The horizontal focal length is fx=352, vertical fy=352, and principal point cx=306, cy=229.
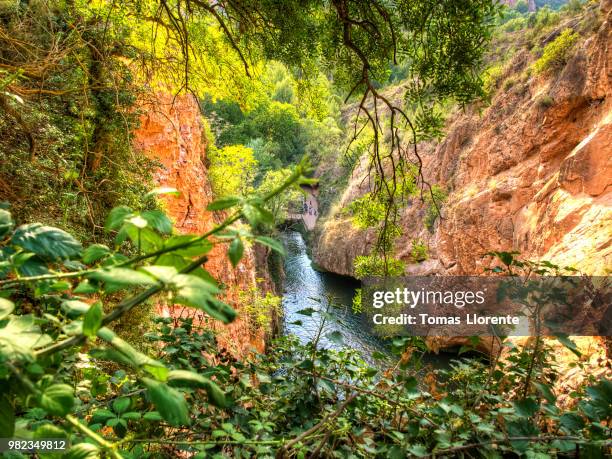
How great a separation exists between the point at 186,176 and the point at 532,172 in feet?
35.4

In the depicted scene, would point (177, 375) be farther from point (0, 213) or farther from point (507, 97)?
point (507, 97)

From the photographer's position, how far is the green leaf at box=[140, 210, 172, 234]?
2.03 feet

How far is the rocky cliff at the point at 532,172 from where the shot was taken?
8008 millimetres

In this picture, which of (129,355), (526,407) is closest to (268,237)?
(129,355)

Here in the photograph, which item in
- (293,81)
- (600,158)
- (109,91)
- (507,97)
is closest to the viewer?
(293,81)

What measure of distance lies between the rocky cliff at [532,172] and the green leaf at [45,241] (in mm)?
6375

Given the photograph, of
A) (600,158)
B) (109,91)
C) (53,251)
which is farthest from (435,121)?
(600,158)

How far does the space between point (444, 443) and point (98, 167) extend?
4899 millimetres

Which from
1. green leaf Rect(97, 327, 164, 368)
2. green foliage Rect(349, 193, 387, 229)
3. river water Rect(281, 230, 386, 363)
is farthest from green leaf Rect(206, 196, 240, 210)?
river water Rect(281, 230, 386, 363)

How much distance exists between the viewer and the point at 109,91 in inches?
174

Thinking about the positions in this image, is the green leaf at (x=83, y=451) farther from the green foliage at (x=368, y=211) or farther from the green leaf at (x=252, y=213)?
the green foliage at (x=368, y=211)

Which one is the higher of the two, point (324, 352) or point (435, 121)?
point (435, 121)

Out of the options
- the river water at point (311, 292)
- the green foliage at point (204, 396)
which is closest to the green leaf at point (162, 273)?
the green foliage at point (204, 396)

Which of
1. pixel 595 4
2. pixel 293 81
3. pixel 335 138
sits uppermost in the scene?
pixel 335 138
